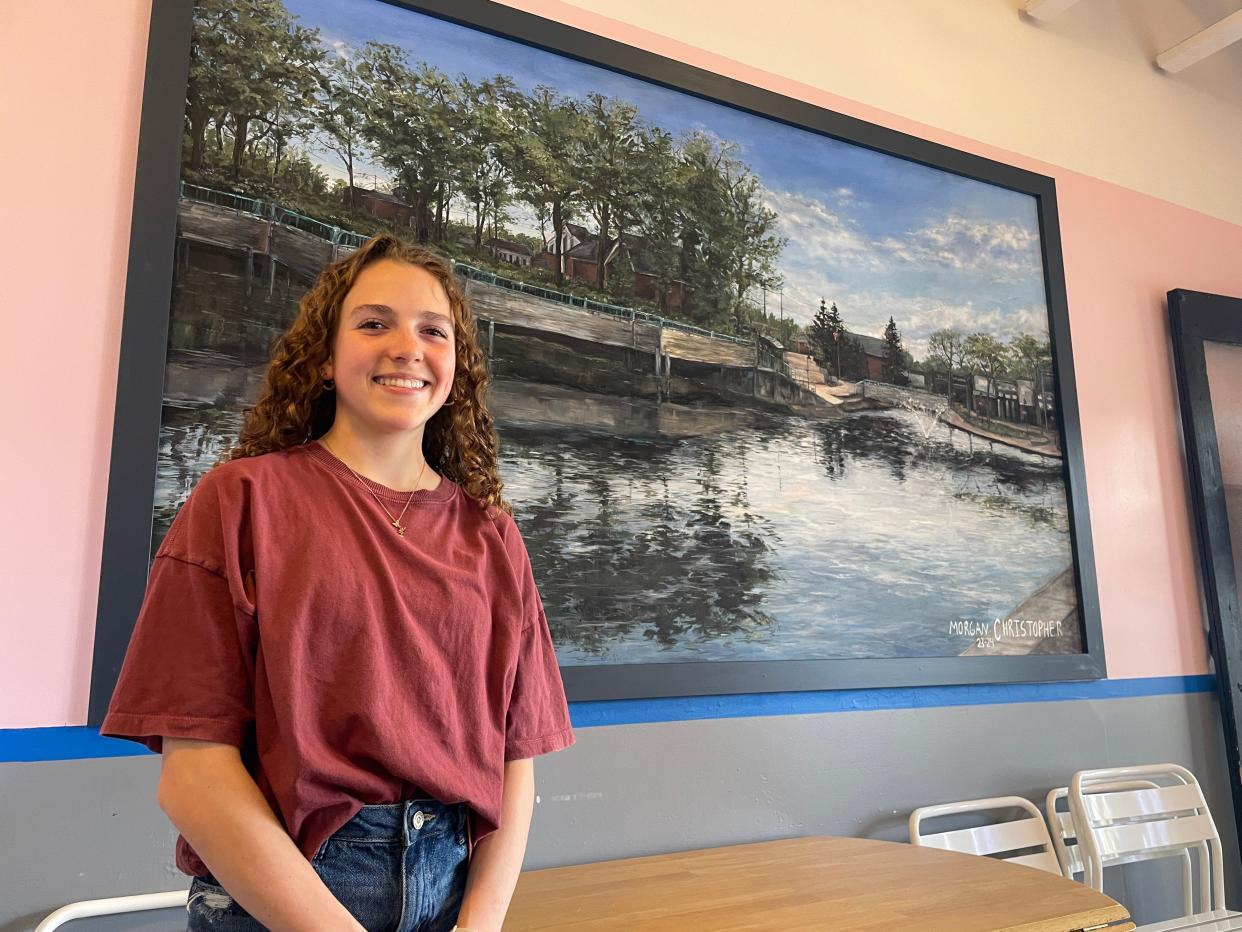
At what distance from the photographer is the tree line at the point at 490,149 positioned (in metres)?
1.99

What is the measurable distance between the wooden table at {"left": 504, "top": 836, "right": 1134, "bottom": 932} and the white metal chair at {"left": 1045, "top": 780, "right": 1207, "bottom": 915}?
0.72m

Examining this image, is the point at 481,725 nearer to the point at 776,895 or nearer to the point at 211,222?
the point at 776,895

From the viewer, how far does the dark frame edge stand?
169 cm

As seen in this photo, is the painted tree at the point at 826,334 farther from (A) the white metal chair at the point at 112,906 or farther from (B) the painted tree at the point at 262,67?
(A) the white metal chair at the point at 112,906

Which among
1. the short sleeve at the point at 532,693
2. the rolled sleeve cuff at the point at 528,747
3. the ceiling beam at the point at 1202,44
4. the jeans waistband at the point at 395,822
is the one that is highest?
the ceiling beam at the point at 1202,44

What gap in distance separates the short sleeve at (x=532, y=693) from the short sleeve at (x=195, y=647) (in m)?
0.34

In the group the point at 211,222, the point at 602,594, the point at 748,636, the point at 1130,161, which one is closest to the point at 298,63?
the point at 211,222

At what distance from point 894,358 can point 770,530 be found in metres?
0.76

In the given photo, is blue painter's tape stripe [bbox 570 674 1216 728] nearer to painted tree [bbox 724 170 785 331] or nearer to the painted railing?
the painted railing

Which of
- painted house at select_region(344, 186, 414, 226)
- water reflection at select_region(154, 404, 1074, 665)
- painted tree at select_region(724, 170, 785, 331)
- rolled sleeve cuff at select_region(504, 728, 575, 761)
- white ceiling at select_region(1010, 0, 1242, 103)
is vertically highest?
white ceiling at select_region(1010, 0, 1242, 103)

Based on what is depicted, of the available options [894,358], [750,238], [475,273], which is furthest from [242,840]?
[894,358]

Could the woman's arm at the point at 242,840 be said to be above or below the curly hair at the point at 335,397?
below

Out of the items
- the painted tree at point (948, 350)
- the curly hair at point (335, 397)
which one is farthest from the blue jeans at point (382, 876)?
the painted tree at point (948, 350)

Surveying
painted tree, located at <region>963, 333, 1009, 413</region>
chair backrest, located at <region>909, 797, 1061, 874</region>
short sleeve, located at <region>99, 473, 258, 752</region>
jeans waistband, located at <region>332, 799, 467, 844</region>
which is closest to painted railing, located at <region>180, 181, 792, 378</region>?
painted tree, located at <region>963, 333, 1009, 413</region>
